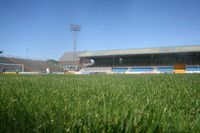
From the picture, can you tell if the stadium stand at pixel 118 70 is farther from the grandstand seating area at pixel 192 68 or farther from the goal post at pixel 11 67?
the goal post at pixel 11 67

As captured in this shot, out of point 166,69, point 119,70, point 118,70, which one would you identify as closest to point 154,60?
point 166,69

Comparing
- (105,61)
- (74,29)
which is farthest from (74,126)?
(74,29)

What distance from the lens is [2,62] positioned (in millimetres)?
45938

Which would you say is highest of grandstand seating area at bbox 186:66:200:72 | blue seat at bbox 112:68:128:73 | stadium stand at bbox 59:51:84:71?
stadium stand at bbox 59:51:84:71

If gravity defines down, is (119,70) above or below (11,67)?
below

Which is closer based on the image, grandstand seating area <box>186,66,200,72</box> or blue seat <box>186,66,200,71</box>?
grandstand seating area <box>186,66,200,72</box>

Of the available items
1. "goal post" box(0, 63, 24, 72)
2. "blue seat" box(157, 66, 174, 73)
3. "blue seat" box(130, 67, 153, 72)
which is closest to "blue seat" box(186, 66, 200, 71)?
"blue seat" box(157, 66, 174, 73)

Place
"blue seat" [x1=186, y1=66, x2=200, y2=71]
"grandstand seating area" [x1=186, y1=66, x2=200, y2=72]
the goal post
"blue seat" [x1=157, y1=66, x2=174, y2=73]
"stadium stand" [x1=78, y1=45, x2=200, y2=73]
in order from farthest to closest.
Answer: the goal post → "blue seat" [x1=157, y1=66, x2=174, y2=73] → "stadium stand" [x1=78, y1=45, x2=200, y2=73] → "blue seat" [x1=186, y1=66, x2=200, y2=71] → "grandstand seating area" [x1=186, y1=66, x2=200, y2=72]

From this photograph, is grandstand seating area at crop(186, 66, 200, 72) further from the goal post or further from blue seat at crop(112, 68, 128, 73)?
the goal post

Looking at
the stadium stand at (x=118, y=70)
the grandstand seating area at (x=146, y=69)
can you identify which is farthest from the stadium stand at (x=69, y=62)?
the grandstand seating area at (x=146, y=69)

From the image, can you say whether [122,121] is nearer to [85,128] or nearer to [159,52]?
[85,128]

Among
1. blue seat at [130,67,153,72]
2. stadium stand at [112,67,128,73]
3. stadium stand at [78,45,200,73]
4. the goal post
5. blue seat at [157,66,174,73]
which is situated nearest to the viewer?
stadium stand at [78,45,200,73]

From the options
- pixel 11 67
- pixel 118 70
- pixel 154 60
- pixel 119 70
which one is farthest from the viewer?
pixel 11 67

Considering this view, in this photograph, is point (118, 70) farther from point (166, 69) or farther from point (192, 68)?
point (192, 68)
